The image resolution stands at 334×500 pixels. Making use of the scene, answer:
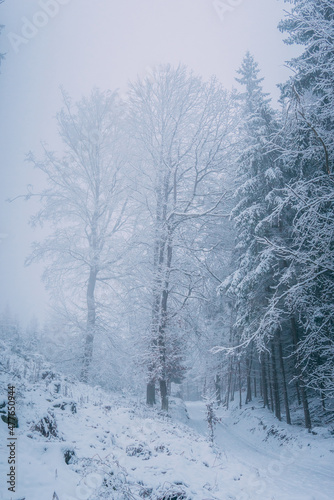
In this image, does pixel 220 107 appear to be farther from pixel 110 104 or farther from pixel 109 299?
pixel 109 299

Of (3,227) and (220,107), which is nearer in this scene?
(3,227)

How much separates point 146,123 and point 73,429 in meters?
12.5

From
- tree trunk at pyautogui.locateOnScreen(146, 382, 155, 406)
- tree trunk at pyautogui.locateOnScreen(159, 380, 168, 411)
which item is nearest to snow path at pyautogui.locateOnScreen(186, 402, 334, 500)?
tree trunk at pyautogui.locateOnScreen(159, 380, 168, 411)

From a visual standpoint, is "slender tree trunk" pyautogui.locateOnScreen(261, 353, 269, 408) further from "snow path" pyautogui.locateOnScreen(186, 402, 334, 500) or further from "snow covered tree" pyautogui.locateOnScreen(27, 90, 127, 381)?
"snow covered tree" pyautogui.locateOnScreen(27, 90, 127, 381)

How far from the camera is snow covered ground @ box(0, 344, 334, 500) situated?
11.8ft

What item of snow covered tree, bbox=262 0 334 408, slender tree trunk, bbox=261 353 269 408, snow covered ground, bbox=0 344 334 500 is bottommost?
slender tree trunk, bbox=261 353 269 408

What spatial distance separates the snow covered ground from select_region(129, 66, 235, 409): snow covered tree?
15.5 feet

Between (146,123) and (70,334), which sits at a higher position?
(146,123)

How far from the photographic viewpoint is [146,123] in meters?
12.9

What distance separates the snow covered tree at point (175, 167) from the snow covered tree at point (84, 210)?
146 cm

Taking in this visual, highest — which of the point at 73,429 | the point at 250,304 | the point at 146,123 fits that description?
the point at 146,123

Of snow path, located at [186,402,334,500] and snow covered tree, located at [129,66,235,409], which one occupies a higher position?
snow covered tree, located at [129,66,235,409]

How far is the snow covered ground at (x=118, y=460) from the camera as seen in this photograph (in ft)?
11.8

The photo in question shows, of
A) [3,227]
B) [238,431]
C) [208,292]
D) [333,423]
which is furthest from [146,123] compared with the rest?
[238,431]
